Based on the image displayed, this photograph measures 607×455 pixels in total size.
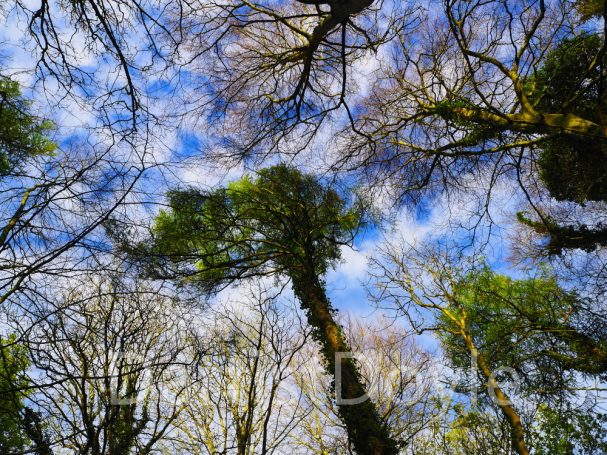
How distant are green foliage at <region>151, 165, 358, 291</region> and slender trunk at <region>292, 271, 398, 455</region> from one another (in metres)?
0.61

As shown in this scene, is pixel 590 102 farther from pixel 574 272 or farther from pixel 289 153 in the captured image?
pixel 289 153

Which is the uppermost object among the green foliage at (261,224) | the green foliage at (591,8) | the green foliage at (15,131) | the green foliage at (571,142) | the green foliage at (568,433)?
the green foliage at (591,8)

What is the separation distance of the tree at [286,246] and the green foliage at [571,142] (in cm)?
492

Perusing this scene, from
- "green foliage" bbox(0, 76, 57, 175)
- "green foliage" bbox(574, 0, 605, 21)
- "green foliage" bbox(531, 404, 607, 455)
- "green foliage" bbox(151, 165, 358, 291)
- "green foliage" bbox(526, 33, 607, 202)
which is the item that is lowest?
"green foliage" bbox(531, 404, 607, 455)

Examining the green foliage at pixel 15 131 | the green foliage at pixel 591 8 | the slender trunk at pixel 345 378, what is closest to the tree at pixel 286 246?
the slender trunk at pixel 345 378

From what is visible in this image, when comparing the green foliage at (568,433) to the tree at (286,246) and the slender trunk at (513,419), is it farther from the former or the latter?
the tree at (286,246)

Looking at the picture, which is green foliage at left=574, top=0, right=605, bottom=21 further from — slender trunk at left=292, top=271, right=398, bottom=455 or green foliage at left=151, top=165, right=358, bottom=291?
slender trunk at left=292, top=271, right=398, bottom=455

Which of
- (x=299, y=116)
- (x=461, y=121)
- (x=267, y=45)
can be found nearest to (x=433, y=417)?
(x=461, y=121)

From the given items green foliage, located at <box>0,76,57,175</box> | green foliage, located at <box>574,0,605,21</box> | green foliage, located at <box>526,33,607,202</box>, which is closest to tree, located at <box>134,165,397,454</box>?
green foliage, located at <box>0,76,57,175</box>

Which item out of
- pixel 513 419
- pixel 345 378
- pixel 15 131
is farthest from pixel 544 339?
pixel 15 131

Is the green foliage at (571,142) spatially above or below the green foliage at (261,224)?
above

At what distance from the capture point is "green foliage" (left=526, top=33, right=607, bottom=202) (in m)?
7.54

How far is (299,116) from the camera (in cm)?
557

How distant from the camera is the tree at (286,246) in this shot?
598 centimetres
